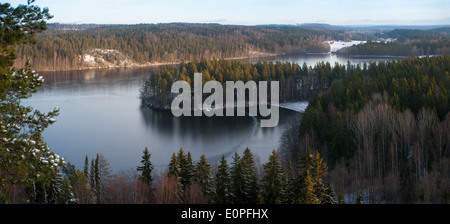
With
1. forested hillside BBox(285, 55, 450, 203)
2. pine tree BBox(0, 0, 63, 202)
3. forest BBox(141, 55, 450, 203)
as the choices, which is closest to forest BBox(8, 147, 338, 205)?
forest BBox(141, 55, 450, 203)

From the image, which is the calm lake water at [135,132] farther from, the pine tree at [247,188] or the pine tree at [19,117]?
the pine tree at [19,117]

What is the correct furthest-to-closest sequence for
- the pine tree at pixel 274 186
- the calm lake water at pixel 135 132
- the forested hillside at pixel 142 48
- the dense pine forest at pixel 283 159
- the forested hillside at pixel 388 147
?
1. the forested hillside at pixel 142 48
2. the calm lake water at pixel 135 132
3. the forested hillside at pixel 388 147
4. the pine tree at pixel 274 186
5. the dense pine forest at pixel 283 159

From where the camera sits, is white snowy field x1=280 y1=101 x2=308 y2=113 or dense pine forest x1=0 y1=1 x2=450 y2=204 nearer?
dense pine forest x1=0 y1=1 x2=450 y2=204

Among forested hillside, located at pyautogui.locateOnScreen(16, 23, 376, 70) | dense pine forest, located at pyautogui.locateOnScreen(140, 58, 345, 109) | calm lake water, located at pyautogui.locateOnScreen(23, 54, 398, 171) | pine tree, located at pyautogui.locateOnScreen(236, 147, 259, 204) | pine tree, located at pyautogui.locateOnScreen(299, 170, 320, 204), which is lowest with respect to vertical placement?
calm lake water, located at pyautogui.locateOnScreen(23, 54, 398, 171)

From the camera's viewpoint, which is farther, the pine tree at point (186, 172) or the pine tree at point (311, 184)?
the pine tree at point (186, 172)

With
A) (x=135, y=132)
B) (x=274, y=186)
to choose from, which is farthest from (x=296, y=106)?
(x=274, y=186)

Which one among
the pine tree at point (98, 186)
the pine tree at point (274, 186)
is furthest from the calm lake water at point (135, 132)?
the pine tree at point (274, 186)

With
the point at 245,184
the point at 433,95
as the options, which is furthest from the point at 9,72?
the point at 433,95

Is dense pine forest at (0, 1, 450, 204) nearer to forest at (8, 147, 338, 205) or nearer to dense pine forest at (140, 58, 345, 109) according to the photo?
forest at (8, 147, 338, 205)

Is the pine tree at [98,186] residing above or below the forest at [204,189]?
below
